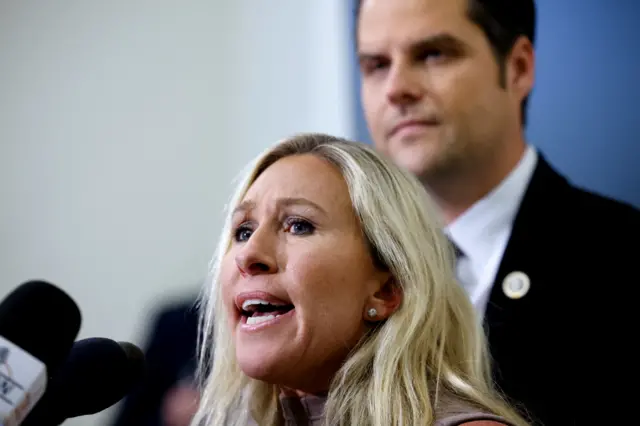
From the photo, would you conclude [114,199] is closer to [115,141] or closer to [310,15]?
[115,141]

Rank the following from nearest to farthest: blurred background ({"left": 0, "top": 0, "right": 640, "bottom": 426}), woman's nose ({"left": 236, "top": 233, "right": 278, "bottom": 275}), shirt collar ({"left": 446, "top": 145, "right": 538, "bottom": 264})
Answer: woman's nose ({"left": 236, "top": 233, "right": 278, "bottom": 275}) → shirt collar ({"left": 446, "top": 145, "right": 538, "bottom": 264}) → blurred background ({"left": 0, "top": 0, "right": 640, "bottom": 426})

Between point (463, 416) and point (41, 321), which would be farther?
point (463, 416)

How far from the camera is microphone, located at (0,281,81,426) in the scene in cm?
68

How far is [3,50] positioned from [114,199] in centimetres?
46

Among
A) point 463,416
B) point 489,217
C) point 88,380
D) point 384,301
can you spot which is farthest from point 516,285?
point 88,380

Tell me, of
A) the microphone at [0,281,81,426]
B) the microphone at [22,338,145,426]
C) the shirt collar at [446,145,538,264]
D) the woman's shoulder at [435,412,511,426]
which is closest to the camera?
the microphone at [0,281,81,426]

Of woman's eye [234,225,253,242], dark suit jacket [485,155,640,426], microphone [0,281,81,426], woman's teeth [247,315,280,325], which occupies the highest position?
microphone [0,281,81,426]

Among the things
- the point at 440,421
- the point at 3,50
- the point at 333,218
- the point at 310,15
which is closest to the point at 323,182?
the point at 333,218

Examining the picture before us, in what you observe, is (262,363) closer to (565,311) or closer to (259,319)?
(259,319)

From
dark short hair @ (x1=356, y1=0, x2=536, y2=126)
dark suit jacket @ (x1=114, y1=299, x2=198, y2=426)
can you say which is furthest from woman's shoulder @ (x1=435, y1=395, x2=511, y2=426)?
dark suit jacket @ (x1=114, y1=299, x2=198, y2=426)

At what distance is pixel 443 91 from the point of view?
141 centimetres

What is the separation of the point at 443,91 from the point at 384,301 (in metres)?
0.41

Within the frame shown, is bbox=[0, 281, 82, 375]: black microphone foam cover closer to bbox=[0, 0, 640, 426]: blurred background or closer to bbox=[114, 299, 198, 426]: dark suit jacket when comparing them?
bbox=[114, 299, 198, 426]: dark suit jacket

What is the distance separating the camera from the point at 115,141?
234 cm
